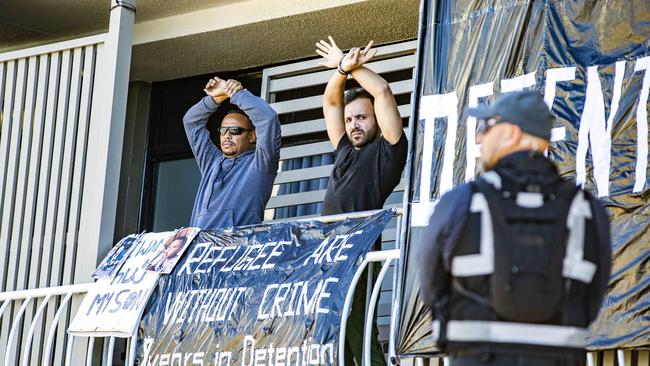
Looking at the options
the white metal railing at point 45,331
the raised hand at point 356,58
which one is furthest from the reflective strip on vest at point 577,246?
the white metal railing at point 45,331

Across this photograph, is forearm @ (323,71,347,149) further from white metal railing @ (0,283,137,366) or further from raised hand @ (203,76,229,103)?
white metal railing @ (0,283,137,366)

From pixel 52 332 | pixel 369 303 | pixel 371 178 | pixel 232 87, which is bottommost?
pixel 52 332

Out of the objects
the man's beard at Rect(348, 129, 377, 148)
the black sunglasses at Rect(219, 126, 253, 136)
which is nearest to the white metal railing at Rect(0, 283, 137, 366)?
the black sunglasses at Rect(219, 126, 253, 136)

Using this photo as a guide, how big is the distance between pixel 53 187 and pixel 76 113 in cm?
54

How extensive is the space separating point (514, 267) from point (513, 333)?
217 mm

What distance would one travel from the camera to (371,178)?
26.9 feet

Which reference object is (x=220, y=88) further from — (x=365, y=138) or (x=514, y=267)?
(x=514, y=267)

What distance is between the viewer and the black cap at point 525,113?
463 centimetres

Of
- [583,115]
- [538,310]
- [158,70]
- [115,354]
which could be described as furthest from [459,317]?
[158,70]

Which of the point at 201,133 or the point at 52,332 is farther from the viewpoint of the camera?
the point at 201,133

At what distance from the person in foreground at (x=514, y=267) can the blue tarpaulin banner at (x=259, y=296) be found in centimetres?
271

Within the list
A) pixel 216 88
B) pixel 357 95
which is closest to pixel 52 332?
pixel 216 88

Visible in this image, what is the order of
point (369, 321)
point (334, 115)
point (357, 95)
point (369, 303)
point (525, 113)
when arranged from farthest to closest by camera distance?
point (334, 115) < point (357, 95) < point (369, 303) < point (369, 321) < point (525, 113)

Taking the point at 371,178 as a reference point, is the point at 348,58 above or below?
above
